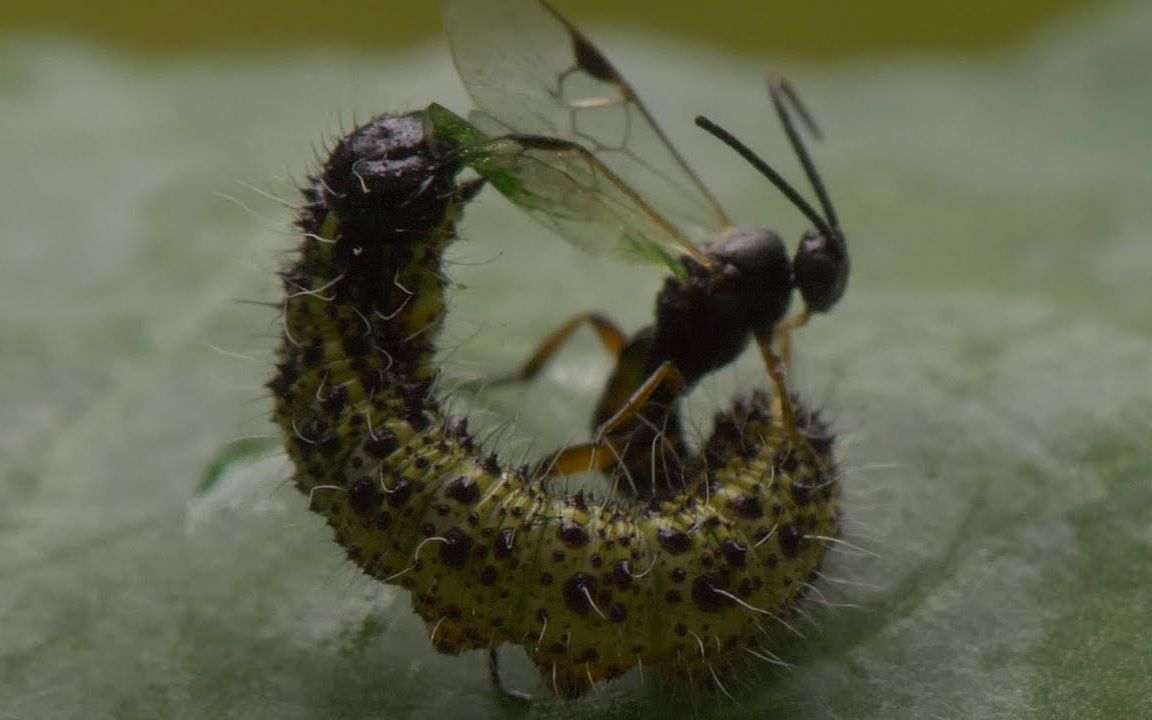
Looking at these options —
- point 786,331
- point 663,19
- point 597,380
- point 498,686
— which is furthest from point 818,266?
point 663,19

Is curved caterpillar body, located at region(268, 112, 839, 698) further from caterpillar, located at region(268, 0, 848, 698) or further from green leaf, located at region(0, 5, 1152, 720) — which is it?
green leaf, located at region(0, 5, 1152, 720)

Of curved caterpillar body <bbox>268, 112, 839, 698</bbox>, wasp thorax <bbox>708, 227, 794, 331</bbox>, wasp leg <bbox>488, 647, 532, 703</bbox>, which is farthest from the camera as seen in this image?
wasp thorax <bbox>708, 227, 794, 331</bbox>

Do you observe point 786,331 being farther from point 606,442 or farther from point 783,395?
point 606,442

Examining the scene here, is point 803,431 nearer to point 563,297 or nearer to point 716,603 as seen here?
point 716,603

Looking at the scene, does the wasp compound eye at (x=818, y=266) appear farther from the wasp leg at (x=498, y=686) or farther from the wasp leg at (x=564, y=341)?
the wasp leg at (x=498, y=686)

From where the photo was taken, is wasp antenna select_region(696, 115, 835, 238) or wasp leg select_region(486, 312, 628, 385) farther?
wasp leg select_region(486, 312, 628, 385)

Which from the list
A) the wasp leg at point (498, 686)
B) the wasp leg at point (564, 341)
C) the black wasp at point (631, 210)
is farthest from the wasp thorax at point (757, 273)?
the wasp leg at point (498, 686)

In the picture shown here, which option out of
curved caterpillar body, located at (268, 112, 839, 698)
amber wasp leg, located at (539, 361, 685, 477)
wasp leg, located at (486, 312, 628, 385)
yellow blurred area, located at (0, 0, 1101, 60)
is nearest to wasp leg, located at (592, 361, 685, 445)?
amber wasp leg, located at (539, 361, 685, 477)
